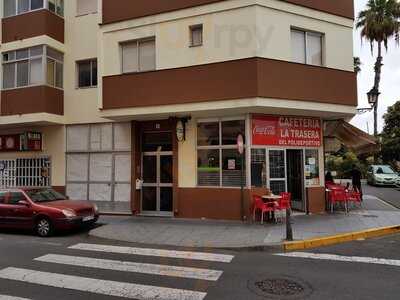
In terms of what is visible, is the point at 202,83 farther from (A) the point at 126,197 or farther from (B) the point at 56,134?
(B) the point at 56,134

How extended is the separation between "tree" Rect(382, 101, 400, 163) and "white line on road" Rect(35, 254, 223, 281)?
3531 cm

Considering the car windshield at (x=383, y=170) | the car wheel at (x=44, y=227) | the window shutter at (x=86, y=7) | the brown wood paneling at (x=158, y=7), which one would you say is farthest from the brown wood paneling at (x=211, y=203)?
the car windshield at (x=383, y=170)

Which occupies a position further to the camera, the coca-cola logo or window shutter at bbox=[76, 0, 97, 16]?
window shutter at bbox=[76, 0, 97, 16]

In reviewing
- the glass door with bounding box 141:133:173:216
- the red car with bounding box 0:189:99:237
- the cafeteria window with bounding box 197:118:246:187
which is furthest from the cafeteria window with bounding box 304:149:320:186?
the red car with bounding box 0:189:99:237

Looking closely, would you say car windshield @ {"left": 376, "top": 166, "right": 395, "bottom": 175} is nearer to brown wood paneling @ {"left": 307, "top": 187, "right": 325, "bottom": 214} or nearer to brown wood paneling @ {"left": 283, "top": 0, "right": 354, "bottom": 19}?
brown wood paneling @ {"left": 307, "top": 187, "right": 325, "bottom": 214}

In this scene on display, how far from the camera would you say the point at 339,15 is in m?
14.4

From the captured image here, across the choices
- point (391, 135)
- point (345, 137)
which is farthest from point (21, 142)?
point (391, 135)

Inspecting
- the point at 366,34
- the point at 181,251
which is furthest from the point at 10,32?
the point at 366,34

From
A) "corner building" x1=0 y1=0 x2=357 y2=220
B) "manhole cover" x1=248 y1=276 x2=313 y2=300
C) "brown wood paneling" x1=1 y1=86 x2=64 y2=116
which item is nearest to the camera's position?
"manhole cover" x1=248 y1=276 x2=313 y2=300

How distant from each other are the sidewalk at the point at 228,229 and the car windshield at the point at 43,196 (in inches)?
75.6

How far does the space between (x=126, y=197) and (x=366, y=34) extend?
25883 millimetres

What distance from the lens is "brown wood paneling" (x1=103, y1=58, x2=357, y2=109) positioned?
41.0 ft

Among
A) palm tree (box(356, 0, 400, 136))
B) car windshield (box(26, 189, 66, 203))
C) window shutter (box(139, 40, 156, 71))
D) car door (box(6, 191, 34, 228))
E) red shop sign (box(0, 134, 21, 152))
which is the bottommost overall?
car door (box(6, 191, 34, 228))

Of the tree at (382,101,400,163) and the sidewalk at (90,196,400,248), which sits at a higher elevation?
the tree at (382,101,400,163)
